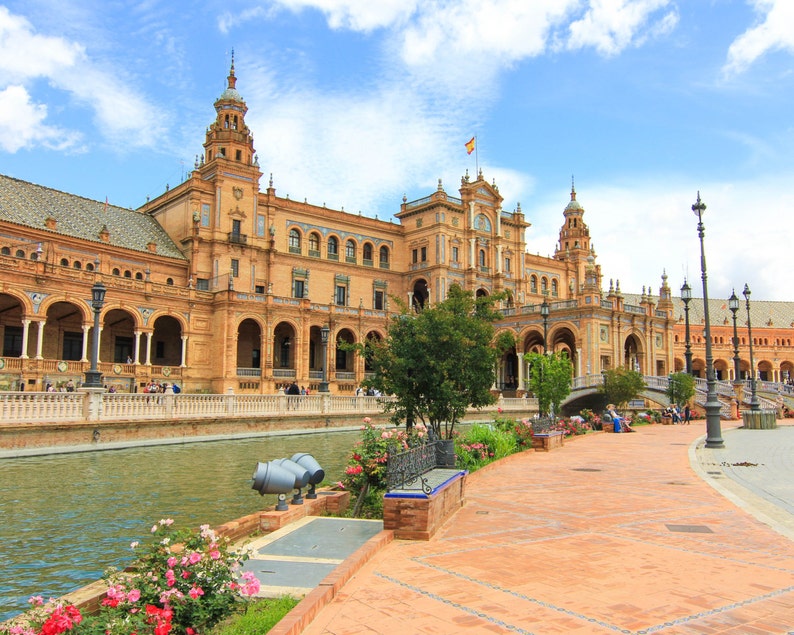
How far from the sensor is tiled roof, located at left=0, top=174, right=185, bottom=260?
4228 centimetres

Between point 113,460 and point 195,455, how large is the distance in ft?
8.07

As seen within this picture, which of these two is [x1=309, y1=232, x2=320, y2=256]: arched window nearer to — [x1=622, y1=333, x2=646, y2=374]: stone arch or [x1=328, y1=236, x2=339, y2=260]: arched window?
[x1=328, y1=236, x2=339, y2=260]: arched window

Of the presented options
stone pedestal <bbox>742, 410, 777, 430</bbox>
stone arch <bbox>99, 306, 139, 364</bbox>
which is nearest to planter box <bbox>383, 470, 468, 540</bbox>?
stone pedestal <bbox>742, 410, 777, 430</bbox>

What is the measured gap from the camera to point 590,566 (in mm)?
6969

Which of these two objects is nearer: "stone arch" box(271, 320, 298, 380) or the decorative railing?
the decorative railing

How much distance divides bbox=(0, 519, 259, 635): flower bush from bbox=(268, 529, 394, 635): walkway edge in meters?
0.37

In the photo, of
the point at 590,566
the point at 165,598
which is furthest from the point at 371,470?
the point at 165,598

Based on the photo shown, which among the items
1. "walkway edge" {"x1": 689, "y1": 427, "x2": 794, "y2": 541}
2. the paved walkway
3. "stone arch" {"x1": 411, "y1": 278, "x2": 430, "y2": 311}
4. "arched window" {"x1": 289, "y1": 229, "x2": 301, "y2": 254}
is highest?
"arched window" {"x1": 289, "y1": 229, "x2": 301, "y2": 254}

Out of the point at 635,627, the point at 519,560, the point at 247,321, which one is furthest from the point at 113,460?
the point at 247,321

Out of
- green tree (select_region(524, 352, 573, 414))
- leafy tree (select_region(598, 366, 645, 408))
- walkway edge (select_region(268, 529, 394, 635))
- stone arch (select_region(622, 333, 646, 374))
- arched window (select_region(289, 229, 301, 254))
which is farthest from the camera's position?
arched window (select_region(289, 229, 301, 254))

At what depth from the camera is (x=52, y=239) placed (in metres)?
41.6

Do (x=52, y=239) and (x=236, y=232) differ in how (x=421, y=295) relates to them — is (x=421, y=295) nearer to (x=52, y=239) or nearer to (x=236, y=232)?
(x=236, y=232)

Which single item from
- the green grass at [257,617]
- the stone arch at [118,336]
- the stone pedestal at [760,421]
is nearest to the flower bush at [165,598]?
the green grass at [257,617]

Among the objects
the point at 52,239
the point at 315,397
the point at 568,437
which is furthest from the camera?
the point at 52,239
